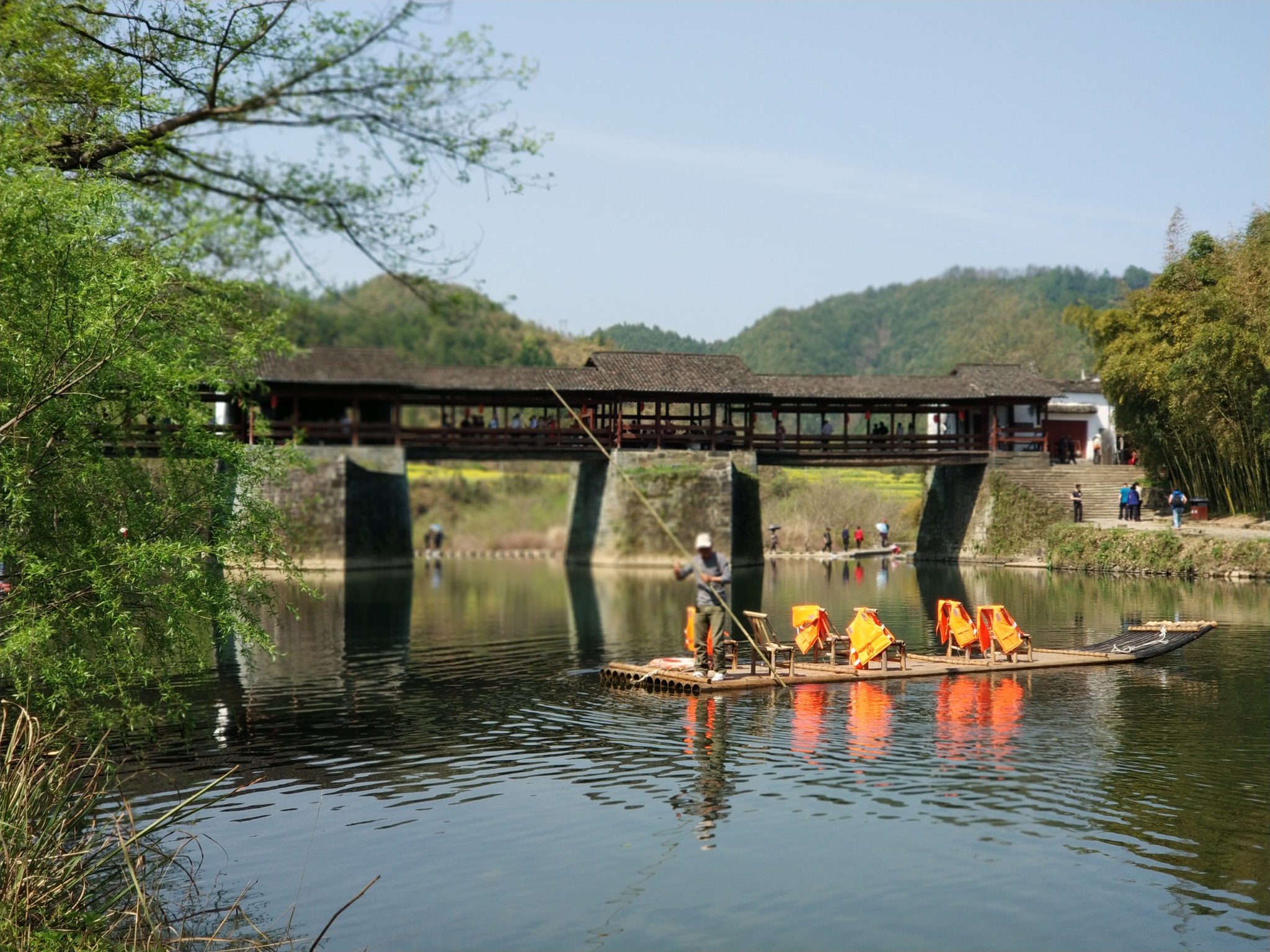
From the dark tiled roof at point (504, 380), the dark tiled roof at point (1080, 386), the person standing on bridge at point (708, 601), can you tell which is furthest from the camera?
the dark tiled roof at point (1080, 386)

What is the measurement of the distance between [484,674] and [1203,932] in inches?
443

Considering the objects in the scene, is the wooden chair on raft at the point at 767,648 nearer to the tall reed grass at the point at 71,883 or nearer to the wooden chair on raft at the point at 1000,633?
the wooden chair on raft at the point at 1000,633

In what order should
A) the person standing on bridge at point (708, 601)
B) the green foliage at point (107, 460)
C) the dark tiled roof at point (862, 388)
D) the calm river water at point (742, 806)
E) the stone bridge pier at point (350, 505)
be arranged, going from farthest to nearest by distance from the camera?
1. the dark tiled roof at point (862, 388)
2. the stone bridge pier at point (350, 505)
3. the person standing on bridge at point (708, 601)
4. the green foliage at point (107, 460)
5. the calm river water at point (742, 806)

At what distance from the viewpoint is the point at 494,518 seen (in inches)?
2282

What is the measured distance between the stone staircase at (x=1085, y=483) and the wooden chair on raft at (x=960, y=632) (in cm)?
2342

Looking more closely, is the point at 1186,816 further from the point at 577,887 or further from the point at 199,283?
the point at 199,283

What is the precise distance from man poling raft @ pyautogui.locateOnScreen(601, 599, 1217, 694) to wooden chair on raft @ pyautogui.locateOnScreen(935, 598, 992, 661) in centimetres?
1

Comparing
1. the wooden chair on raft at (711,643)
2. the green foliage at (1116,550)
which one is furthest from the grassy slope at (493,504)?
the wooden chair on raft at (711,643)

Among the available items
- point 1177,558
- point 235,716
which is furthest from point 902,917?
point 1177,558

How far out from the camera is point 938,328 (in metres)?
124

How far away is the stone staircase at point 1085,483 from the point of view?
39.8 metres

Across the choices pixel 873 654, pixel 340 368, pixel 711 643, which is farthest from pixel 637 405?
pixel 711 643

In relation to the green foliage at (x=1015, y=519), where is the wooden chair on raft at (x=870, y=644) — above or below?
below

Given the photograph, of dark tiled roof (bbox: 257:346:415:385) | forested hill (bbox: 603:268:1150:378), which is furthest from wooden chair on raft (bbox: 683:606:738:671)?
→ forested hill (bbox: 603:268:1150:378)
